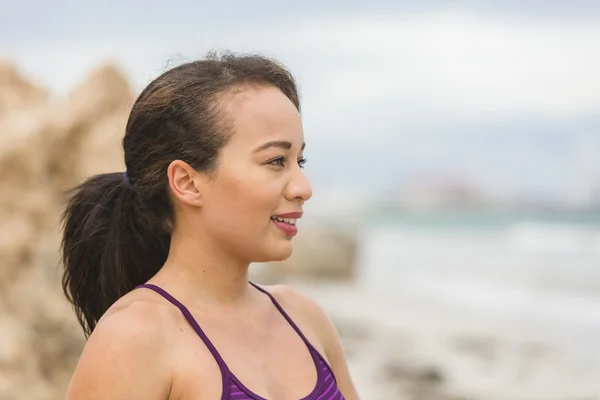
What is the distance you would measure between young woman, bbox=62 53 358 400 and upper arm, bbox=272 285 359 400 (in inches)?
5.5

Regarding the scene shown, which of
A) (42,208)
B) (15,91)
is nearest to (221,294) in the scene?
(42,208)

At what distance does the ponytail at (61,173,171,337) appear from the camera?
2.40 metres

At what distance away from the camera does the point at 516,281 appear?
18422 mm

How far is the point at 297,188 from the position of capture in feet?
6.94

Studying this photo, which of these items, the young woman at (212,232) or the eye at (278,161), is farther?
the eye at (278,161)

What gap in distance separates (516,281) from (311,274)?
570cm

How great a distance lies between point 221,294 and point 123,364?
0.42m

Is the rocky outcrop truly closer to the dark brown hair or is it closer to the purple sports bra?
the dark brown hair

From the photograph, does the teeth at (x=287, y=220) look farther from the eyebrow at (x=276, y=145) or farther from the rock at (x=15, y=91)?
the rock at (x=15, y=91)

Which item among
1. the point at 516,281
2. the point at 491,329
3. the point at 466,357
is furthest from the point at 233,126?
the point at 516,281

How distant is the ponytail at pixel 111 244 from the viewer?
7.88 feet

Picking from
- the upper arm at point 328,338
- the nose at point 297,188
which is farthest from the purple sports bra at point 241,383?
the nose at point 297,188

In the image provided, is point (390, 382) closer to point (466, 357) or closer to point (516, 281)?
point (466, 357)

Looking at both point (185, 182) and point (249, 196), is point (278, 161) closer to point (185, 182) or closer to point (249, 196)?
point (249, 196)
